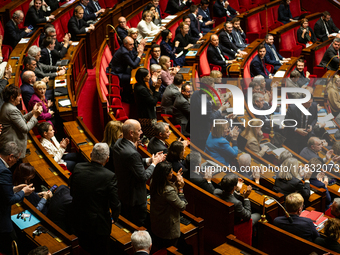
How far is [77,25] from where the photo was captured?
3.26m

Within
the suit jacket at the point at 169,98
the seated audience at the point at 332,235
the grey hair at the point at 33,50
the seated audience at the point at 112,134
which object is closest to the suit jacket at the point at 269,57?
the suit jacket at the point at 169,98

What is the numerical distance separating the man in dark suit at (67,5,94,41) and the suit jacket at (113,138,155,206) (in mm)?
1953

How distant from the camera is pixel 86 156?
6.16ft

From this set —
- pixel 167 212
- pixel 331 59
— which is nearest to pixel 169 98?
pixel 167 212

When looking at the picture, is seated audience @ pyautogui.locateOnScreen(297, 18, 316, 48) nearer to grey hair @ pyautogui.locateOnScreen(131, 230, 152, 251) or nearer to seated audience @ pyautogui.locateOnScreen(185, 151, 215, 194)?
seated audience @ pyautogui.locateOnScreen(185, 151, 215, 194)

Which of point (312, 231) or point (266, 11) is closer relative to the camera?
point (312, 231)

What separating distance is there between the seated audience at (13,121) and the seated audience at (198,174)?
69cm

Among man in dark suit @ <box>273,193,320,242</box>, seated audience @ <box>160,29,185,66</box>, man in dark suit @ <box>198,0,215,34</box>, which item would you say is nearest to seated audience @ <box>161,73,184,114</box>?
seated audience @ <box>160,29,185,66</box>

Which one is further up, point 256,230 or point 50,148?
point 50,148

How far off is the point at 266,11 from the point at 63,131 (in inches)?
118

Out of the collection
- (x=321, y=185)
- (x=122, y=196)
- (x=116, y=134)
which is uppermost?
(x=116, y=134)

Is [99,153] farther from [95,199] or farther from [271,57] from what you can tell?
[271,57]

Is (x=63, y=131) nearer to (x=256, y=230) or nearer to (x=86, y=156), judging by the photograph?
(x=86, y=156)

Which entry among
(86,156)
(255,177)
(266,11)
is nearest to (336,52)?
(266,11)
